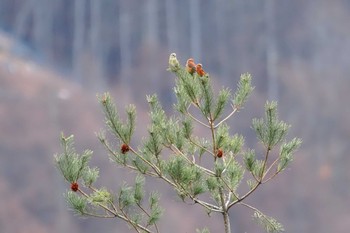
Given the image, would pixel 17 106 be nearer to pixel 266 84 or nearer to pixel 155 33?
pixel 155 33

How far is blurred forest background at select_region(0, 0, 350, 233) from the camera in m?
7.54

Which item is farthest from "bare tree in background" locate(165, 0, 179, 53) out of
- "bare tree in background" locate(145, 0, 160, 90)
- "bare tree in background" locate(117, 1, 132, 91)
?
"bare tree in background" locate(117, 1, 132, 91)

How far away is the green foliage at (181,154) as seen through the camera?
1.67 meters

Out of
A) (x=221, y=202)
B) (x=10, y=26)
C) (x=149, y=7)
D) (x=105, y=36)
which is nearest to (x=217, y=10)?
(x=149, y=7)

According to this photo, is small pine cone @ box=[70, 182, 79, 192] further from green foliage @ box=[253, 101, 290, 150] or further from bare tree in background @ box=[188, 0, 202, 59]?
bare tree in background @ box=[188, 0, 202, 59]

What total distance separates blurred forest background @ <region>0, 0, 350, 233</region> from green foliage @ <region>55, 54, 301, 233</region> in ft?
17.1

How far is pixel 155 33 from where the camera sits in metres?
8.30

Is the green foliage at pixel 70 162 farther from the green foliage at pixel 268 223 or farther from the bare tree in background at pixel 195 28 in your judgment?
the bare tree in background at pixel 195 28

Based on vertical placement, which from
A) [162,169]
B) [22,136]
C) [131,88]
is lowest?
[162,169]

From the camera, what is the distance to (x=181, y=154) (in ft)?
5.57

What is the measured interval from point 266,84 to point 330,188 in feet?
4.05

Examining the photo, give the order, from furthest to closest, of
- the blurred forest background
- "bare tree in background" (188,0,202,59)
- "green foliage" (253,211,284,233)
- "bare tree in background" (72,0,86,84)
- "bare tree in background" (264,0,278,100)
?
"bare tree in background" (72,0,86,84) < "bare tree in background" (188,0,202,59) < "bare tree in background" (264,0,278,100) < the blurred forest background < "green foliage" (253,211,284,233)

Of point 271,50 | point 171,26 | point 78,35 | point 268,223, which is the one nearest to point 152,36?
point 171,26

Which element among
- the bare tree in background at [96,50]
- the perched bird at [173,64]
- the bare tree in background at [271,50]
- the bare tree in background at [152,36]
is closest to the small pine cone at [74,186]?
the perched bird at [173,64]
